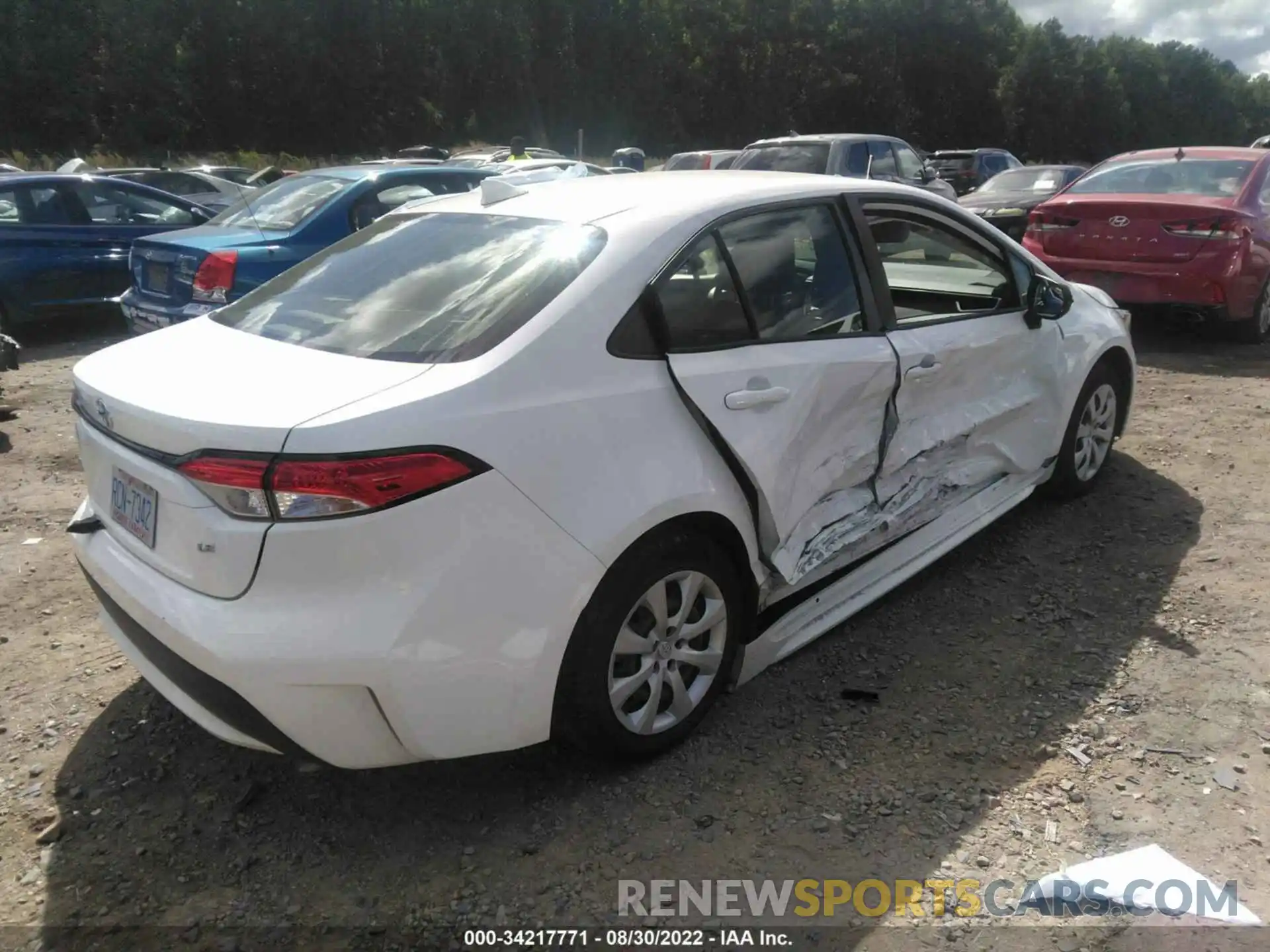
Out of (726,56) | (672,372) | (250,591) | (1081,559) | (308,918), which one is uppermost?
(726,56)

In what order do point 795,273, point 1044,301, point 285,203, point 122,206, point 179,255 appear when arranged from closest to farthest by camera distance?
point 795,273
point 1044,301
point 179,255
point 285,203
point 122,206

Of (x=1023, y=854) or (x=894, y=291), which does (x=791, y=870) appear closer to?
(x=1023, y=854)

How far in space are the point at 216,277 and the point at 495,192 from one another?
4.01 metres

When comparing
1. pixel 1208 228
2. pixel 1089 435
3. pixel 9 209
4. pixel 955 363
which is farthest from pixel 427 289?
pixel 9 209

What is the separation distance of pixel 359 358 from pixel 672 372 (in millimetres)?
810

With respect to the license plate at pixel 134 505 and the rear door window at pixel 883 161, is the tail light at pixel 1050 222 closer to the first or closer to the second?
the rear door window at pixel 883 161

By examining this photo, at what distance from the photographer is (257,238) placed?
6984 mm

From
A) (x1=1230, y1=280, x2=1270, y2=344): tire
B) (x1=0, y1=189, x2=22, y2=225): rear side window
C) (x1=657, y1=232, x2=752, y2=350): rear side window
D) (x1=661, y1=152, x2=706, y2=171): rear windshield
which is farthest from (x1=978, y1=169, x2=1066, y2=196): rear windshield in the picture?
(x1=657, y1=232, x2=752, y2=350): rear side window

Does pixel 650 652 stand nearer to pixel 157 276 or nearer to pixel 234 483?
pixel 234 483

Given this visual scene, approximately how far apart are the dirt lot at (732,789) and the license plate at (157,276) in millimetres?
3596

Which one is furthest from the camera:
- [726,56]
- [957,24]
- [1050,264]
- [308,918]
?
[957,24]

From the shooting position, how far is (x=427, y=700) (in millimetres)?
2299

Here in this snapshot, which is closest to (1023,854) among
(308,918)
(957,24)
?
(308,918)

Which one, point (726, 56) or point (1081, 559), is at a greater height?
point (726, 56)
